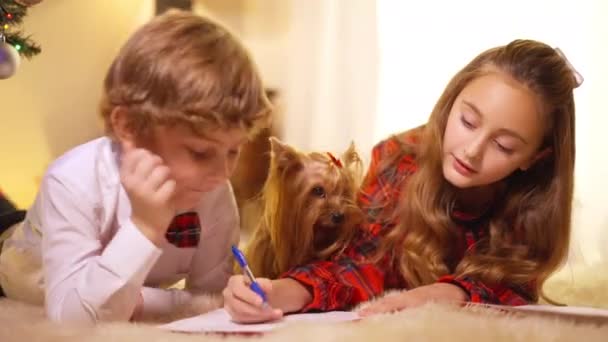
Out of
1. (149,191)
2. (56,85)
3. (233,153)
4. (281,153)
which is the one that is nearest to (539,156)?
(281,153)

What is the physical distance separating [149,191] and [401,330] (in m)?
0.36

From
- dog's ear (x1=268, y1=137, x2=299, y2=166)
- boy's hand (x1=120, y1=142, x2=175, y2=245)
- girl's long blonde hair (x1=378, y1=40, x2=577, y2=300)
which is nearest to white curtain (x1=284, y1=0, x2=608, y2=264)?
girl's long blonde hair (x1=378, y1=40, x2=577, y2=300)

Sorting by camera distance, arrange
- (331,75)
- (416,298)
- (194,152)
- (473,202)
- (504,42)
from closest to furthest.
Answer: (194,152)
(416,298)
(473,202)
(504,42)
(331,75)

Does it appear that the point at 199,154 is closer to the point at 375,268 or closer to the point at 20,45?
the point at 375,268

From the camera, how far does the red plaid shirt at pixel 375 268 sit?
113 cm

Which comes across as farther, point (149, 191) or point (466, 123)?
point (466, 123)

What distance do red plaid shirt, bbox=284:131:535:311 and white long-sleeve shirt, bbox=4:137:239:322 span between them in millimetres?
151

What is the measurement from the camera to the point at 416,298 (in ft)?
3.52

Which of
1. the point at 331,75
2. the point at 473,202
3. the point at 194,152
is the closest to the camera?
the point at 194,152

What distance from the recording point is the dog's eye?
1.26 metres

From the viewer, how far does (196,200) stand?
3.30 ft

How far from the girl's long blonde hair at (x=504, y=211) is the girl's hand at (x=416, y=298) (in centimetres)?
7

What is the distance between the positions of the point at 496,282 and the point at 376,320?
1.26 ft

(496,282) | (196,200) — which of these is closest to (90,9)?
(196,200)
